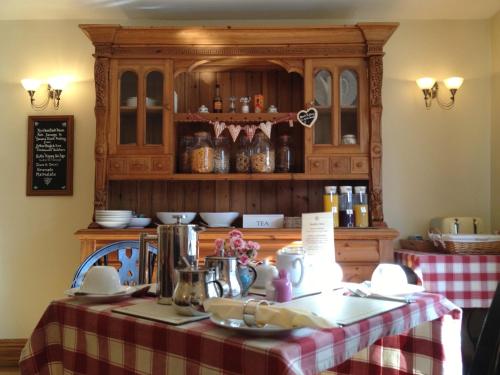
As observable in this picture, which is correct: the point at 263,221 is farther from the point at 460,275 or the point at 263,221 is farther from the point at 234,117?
the point at 460,275

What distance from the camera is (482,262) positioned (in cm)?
245

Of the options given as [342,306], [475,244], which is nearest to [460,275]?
[475,244]

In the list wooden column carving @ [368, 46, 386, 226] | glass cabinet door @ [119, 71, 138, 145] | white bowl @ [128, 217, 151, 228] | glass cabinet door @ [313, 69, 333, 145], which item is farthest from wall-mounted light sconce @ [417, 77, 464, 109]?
white bowl @ [128, 217, 151, 228]

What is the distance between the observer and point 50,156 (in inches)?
120

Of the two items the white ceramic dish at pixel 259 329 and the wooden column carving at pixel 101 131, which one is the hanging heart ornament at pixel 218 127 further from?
the white ceramic dish at pixel 259 329

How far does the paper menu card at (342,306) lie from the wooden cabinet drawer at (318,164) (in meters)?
1.49

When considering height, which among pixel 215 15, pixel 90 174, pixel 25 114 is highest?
pixel 215 15

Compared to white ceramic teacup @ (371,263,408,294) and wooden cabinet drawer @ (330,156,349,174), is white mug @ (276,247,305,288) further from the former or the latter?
wooden cabinet drawer @ (330,156,349,174)

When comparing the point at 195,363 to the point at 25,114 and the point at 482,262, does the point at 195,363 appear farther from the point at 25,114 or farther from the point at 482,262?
the point at 25,114

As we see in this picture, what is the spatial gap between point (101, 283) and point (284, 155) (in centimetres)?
180

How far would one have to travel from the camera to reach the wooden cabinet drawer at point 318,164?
8.86ft

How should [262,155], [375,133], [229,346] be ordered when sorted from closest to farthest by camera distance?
[229,346], [375,133], [262,155]

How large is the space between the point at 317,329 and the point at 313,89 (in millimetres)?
2070

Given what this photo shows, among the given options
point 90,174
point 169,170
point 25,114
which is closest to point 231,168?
point 169,170
